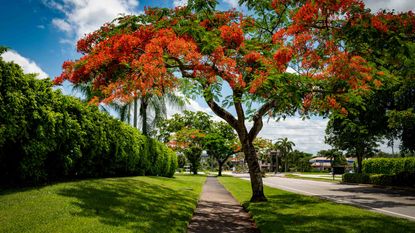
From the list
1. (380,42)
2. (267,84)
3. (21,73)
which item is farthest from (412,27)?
(21,73)

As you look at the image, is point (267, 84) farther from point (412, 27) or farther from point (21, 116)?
point (21, 116)

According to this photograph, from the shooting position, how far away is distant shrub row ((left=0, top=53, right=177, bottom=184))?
9141 mm

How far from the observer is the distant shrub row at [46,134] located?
9141 mm

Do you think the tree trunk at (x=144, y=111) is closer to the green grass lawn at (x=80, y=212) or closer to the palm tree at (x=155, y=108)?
the palm tree at (x=155, y=108)

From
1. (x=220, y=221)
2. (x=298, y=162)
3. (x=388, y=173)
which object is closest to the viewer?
(x=220, y=221)

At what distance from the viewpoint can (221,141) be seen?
5762 centimetres

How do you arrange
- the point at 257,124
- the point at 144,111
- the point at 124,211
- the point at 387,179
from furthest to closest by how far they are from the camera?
the point at 387,179, the point at 144,111, the point at 257,124, the point at 124,211

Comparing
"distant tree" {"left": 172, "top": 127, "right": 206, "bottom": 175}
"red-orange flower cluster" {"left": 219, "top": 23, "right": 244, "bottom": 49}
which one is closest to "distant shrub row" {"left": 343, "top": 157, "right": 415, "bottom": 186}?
"red-orange flower cluster" {"left": 219, "top": 23, "right": 244, "bottom": 49}

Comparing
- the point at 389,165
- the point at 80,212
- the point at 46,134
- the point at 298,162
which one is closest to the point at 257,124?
the point at 46,134

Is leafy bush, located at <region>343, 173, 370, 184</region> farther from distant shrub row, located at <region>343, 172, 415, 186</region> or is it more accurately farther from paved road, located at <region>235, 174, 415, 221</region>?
paved road, located at <region>235, 174, 415, 221</region>

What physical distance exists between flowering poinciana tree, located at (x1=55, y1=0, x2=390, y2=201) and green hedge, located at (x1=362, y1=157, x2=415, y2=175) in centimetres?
2298

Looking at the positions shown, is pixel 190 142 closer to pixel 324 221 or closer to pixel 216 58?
pixel 216 58

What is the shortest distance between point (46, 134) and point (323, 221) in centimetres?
893

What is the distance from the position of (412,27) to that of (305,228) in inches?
216
